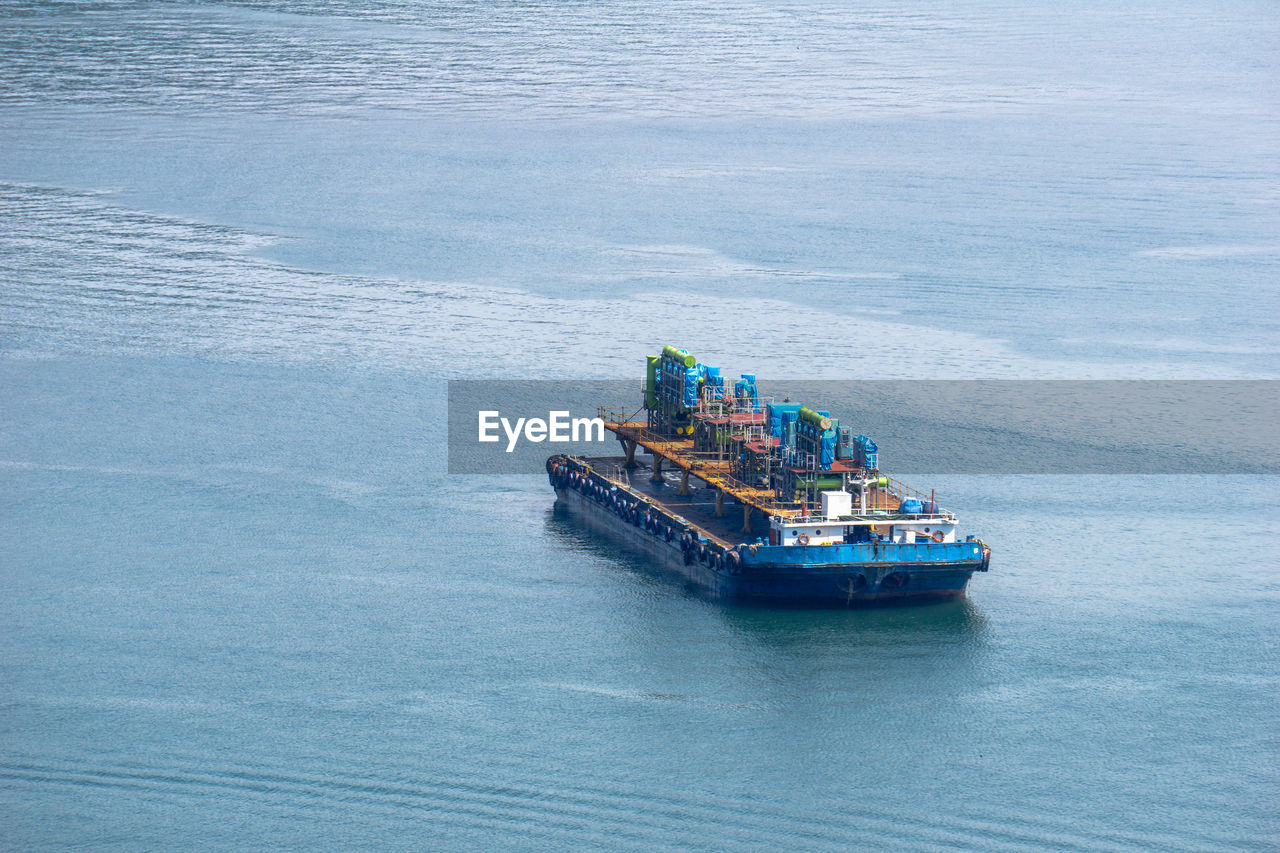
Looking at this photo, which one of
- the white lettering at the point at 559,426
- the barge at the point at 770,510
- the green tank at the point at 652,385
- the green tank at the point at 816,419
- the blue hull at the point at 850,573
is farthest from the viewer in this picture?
the white lettering at the point at 559,426

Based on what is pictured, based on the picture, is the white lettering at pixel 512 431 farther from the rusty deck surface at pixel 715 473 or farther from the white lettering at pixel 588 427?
the rusty deck surface at pixel 715 473

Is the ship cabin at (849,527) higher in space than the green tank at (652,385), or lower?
lower

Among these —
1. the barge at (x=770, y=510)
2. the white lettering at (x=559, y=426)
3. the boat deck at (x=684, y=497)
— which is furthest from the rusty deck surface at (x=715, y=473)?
the white lettering at (x=559, y=426)

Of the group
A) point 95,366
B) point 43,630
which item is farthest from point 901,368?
point 43,630

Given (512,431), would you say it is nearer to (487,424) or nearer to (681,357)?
(487,424)

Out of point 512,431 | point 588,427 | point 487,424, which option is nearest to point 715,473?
point 588,427

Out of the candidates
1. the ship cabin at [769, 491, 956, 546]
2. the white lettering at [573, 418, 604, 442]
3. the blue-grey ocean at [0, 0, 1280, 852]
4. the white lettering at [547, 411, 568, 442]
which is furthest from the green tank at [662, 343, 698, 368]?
the ship cabin at [769, 491, 956, 546]

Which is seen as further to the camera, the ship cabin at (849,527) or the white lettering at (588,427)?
the white lettering at (588,427)
